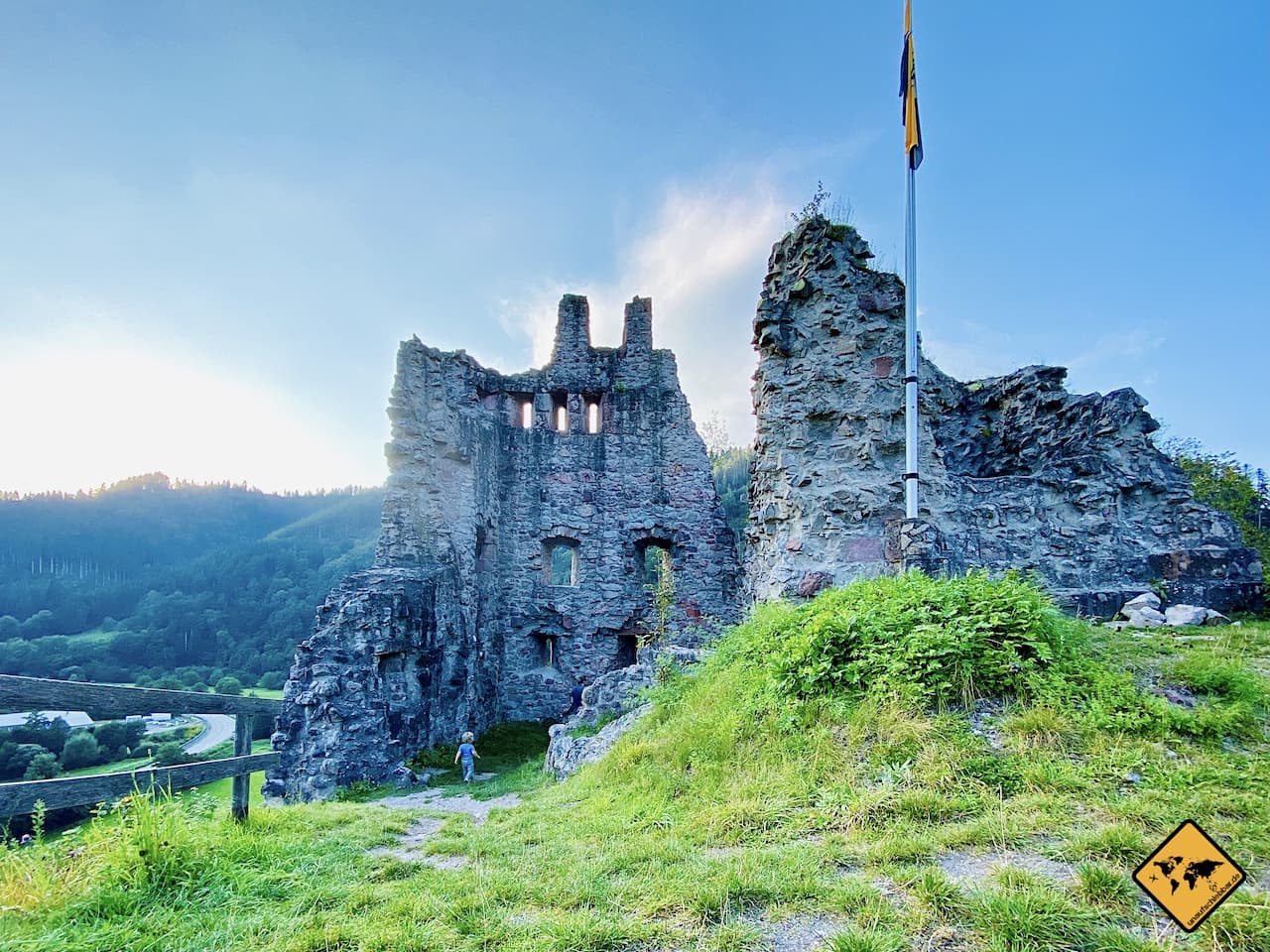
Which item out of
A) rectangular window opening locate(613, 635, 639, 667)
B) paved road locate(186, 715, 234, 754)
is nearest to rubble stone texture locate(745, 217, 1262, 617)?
rectangular window opening locate(613, 635, 639, 667)

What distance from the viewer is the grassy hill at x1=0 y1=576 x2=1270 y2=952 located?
254 centimetres

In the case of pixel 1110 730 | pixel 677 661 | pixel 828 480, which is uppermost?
pixel 828 480

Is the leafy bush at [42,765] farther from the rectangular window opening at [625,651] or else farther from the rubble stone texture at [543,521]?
the rectangular window opening at [625,651]

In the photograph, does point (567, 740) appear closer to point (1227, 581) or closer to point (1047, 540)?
point (1047, 540)

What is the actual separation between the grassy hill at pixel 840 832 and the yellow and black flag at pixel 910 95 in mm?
6474

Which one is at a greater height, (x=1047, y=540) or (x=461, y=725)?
(x=1047, y=540)

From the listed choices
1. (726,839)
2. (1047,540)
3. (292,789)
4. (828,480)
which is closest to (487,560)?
(292,789)

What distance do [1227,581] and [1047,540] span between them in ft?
6.12

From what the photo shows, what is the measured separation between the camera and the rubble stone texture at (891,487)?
25.5ft

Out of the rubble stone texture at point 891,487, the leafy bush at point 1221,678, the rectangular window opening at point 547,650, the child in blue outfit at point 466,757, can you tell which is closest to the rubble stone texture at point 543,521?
the rectangular window opening at point 547,650

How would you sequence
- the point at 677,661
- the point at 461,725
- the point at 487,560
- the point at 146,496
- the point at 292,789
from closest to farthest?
the point at 677,661
the point at 292,789
the point at 461,725
the point at 487,560
the point at 146,496

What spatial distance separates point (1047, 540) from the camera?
28.0 feet

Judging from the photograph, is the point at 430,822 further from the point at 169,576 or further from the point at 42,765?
the point at 169,576

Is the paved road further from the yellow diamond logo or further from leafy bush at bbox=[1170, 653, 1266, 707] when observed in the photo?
the yellow diamond logo
